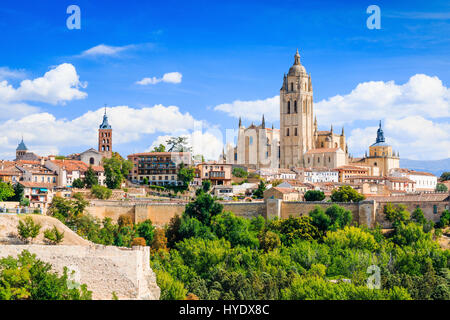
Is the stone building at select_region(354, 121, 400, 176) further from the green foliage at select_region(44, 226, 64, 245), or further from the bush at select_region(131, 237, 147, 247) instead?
the green foliage at select_region(44, 226, 64, 245)

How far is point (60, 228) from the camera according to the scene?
2416cm

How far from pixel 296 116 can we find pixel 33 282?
71.8 meters

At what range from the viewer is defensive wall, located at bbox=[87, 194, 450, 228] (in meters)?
38.8

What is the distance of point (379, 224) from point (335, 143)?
5250 cm

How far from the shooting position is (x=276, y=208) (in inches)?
1619

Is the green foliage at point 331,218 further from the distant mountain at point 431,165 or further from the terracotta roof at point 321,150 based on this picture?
the distant mountain at point 431,165

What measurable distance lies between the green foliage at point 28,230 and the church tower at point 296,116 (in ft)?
213

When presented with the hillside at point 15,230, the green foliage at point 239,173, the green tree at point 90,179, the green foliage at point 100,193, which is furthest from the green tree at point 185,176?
the hillside at point 15,230

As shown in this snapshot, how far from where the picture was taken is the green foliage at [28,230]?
2259 cm

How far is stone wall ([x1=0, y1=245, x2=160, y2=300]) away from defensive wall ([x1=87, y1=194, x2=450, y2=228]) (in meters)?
21.7

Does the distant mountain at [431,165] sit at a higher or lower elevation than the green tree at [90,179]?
higher

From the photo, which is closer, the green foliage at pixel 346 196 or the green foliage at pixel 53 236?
the green foliage at pixel 53 236
